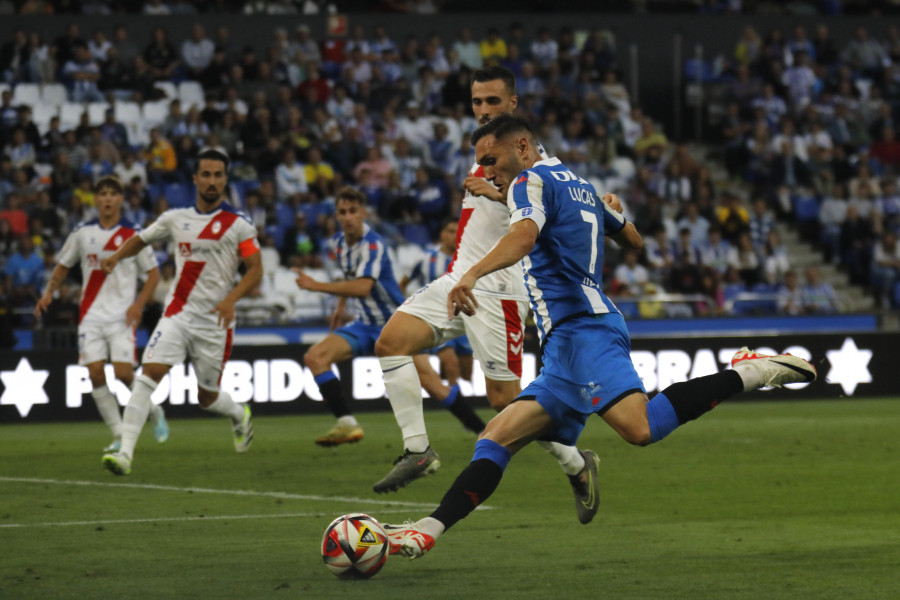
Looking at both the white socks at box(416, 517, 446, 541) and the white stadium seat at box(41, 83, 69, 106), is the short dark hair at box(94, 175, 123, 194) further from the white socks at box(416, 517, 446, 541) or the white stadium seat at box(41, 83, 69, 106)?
the white stadium seat at box(41, 83, 69, 106)

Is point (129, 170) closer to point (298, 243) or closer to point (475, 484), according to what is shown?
point (298, 243)

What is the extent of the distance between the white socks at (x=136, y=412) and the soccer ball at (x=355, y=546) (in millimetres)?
4179

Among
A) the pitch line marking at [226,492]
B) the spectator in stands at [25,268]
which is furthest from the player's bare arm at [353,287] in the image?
the spectator in stands at [25,268]

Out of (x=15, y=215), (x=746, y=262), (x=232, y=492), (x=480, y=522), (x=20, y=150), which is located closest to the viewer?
(x=480, y=522)

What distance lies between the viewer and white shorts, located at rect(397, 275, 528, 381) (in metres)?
7.79

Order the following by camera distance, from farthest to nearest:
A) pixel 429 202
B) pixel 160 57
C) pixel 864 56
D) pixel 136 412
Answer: pixel 864 56 → pixel 160 57 → pixel 429 202 → pixel 136 412

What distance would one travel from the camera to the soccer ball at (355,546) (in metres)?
5.39

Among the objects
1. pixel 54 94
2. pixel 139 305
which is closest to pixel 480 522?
pixel 139 305

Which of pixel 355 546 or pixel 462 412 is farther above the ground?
pixel 355 546

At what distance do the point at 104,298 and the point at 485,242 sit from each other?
4.85 meters

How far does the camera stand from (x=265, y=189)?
18734 millimetres

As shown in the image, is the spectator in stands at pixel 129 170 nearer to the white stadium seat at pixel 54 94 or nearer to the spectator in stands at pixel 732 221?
the white stadium seat at pixel 54 94

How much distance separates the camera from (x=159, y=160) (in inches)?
747

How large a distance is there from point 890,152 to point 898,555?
18.6m
